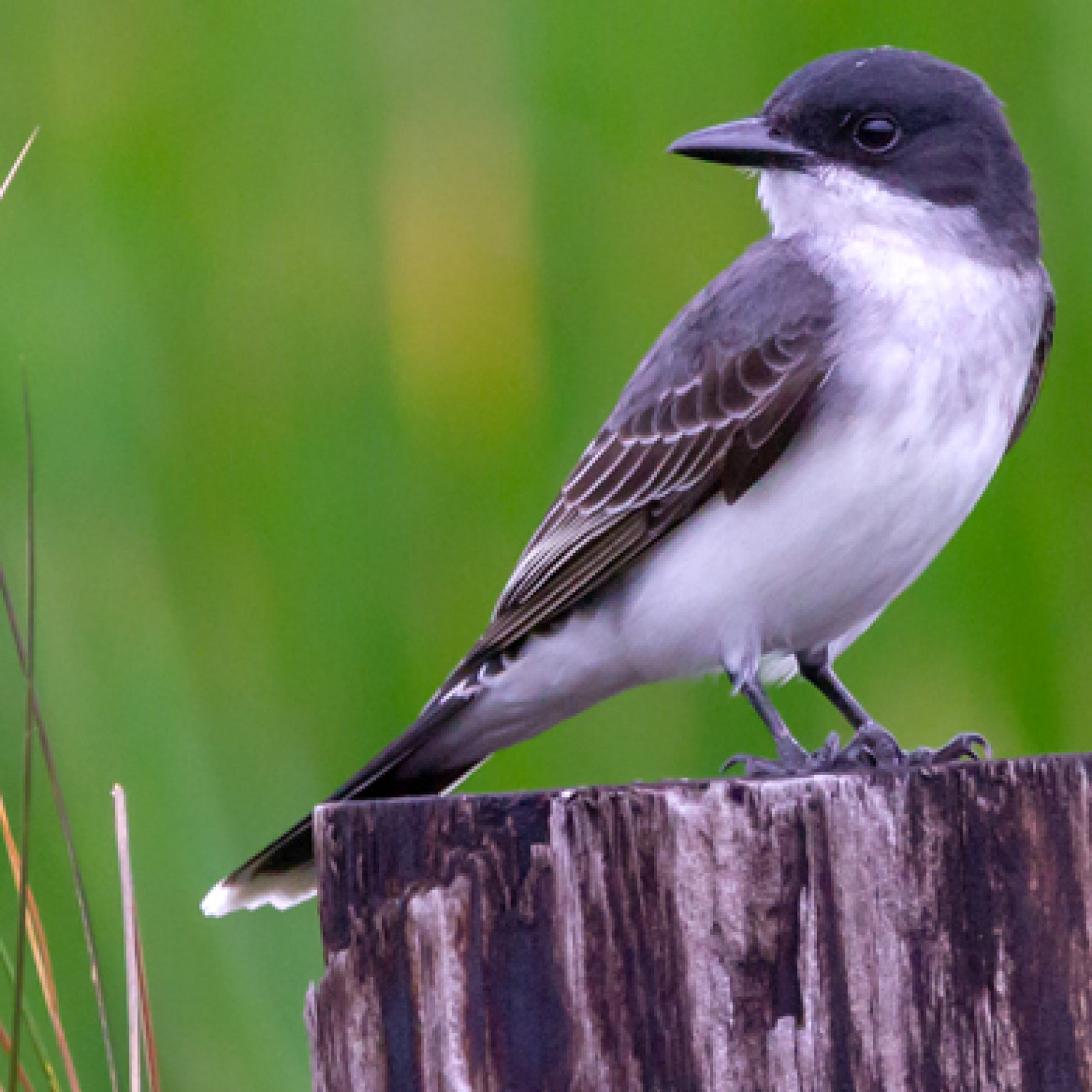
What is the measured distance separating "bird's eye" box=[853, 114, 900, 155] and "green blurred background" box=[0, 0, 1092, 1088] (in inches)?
31.4

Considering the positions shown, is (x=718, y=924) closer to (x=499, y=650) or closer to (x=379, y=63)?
(x=499, y=650)

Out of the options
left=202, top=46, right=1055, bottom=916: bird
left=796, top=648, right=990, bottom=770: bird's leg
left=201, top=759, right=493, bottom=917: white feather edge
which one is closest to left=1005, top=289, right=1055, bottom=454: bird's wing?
left=202, top=46, right=1055, bottom=916: bird

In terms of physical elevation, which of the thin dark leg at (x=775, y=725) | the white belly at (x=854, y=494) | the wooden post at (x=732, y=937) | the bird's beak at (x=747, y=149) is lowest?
the wooden post at (x=732, y=937)

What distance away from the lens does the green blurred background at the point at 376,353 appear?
4391 millimetres

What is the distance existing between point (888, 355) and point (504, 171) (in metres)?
1.33

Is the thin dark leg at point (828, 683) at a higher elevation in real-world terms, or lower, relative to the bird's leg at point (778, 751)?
higher

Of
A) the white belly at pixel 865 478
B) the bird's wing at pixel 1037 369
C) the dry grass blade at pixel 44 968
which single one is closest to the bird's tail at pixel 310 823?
the white belly at pixel 865 478

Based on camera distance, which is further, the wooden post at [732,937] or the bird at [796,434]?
the bird at [796,434]

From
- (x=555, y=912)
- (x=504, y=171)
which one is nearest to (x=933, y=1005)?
(x=555, y=912)

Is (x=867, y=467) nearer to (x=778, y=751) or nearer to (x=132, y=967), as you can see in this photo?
(x=778, y=751)

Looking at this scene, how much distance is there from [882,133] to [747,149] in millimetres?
306

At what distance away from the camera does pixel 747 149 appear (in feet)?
12.7

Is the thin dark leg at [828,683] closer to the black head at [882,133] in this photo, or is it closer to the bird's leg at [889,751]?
the bird's leg at [889,751]

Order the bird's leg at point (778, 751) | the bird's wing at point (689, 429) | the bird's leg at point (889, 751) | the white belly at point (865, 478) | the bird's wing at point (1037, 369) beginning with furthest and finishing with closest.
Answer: the bird's wing at point (1037, 369)
the bird's wing at point (689, 429)
the white belly at point (865, 478)
the bird's leg at point (889, 751)
the bird's leg at point (778, 751)
